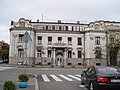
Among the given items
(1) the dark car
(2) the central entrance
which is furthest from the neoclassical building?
(1) the dark car

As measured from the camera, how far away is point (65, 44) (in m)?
71.7

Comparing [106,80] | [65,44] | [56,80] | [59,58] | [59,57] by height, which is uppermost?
[65,44]

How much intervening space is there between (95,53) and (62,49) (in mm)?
9662

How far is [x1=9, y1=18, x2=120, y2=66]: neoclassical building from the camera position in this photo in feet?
222

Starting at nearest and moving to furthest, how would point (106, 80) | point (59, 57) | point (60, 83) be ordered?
point (106, 80), point (60, 83), point (59, 57)

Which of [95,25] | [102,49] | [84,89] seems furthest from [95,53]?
[84,89]

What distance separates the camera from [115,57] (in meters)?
70.2

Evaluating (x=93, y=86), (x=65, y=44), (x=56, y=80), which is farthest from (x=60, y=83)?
(x=65, y=44)

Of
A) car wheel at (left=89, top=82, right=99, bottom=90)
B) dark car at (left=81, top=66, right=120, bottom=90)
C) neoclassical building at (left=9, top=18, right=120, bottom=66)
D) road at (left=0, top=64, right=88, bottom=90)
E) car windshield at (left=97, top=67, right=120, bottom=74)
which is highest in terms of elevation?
neoclassical building at (left=9, top=18, right=120, bottom=66)

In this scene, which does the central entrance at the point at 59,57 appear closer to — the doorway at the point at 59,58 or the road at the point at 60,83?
the doorway at the point at 59,58

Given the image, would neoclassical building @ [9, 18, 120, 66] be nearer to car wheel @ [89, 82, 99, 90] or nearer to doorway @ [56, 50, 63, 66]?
doorway @ [56, 50, 63, 66]

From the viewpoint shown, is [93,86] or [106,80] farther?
[93,86]

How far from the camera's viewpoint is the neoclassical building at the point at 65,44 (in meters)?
67.7

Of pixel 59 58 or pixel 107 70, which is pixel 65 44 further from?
pixel 107 70
